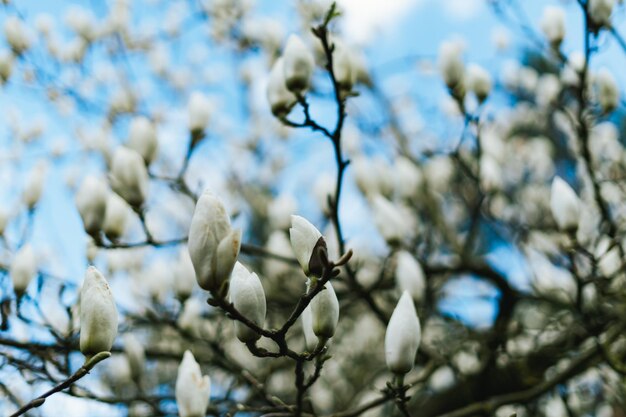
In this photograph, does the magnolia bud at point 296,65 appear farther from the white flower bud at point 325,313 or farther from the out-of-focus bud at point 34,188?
the out-of-focus bud at point 34,188

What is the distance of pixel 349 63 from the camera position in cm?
137

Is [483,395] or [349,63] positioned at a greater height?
[349,63]

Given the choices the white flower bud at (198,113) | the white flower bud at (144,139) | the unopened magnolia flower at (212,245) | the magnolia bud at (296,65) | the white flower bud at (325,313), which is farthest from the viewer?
the white flower bud at (198,113)

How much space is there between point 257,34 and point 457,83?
1.65m

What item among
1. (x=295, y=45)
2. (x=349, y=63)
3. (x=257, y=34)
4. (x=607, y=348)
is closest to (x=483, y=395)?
(x=607, y=348)

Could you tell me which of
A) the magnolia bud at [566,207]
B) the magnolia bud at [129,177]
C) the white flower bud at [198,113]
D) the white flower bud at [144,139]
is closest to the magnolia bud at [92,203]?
the magnolia bud at [129,177]

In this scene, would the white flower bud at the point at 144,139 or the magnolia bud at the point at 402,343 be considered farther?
the white flower bud at the point at 144,139

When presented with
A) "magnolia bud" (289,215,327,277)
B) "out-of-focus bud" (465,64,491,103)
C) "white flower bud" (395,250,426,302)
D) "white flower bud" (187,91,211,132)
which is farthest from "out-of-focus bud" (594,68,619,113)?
"magnolia bud" (289,215,327,277)

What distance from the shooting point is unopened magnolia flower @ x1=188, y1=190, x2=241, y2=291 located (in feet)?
2.43

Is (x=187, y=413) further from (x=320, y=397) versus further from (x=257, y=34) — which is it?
(x=320, y=397)

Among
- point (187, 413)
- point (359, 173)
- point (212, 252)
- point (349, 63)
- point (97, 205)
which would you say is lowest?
point (187, 413)

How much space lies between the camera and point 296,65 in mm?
1234

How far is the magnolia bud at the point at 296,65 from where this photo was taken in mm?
1233

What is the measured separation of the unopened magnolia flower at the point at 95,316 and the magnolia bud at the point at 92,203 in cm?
59
